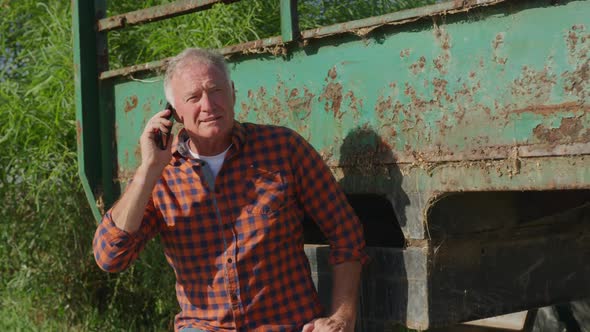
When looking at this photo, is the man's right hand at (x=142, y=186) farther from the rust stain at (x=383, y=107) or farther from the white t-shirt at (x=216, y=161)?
the rust stain at (x=383, y=107)

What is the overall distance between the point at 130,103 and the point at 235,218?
1.09 m

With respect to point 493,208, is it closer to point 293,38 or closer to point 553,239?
point 553,239

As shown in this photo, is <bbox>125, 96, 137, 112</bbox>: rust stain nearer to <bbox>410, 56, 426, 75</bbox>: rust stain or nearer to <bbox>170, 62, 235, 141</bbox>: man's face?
<bbox>170, 62, 235, 141</bbox>: man's face

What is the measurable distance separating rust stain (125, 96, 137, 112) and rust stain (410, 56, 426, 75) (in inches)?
57.6

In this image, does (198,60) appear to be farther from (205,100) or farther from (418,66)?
(418,66)

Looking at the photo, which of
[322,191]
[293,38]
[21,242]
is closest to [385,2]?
[293,38]

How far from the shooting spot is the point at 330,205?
2.85m

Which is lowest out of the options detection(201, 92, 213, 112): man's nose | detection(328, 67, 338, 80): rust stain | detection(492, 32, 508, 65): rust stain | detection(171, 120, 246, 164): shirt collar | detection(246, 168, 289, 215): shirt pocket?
detection(246, 168, 289, 215): shirt pocket

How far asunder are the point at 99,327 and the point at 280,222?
298 centimetres

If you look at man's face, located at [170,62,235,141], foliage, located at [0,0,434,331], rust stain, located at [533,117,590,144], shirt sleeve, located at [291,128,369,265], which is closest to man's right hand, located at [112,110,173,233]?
man's face, located at [170,62,235,141]

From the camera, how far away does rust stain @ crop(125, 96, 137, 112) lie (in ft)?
12.2

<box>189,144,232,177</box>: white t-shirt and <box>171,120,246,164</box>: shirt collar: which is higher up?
<box>171,120,246,164</box>: shirt collar

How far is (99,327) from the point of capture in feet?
18.0

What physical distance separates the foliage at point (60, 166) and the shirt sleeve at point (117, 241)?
172 cm
